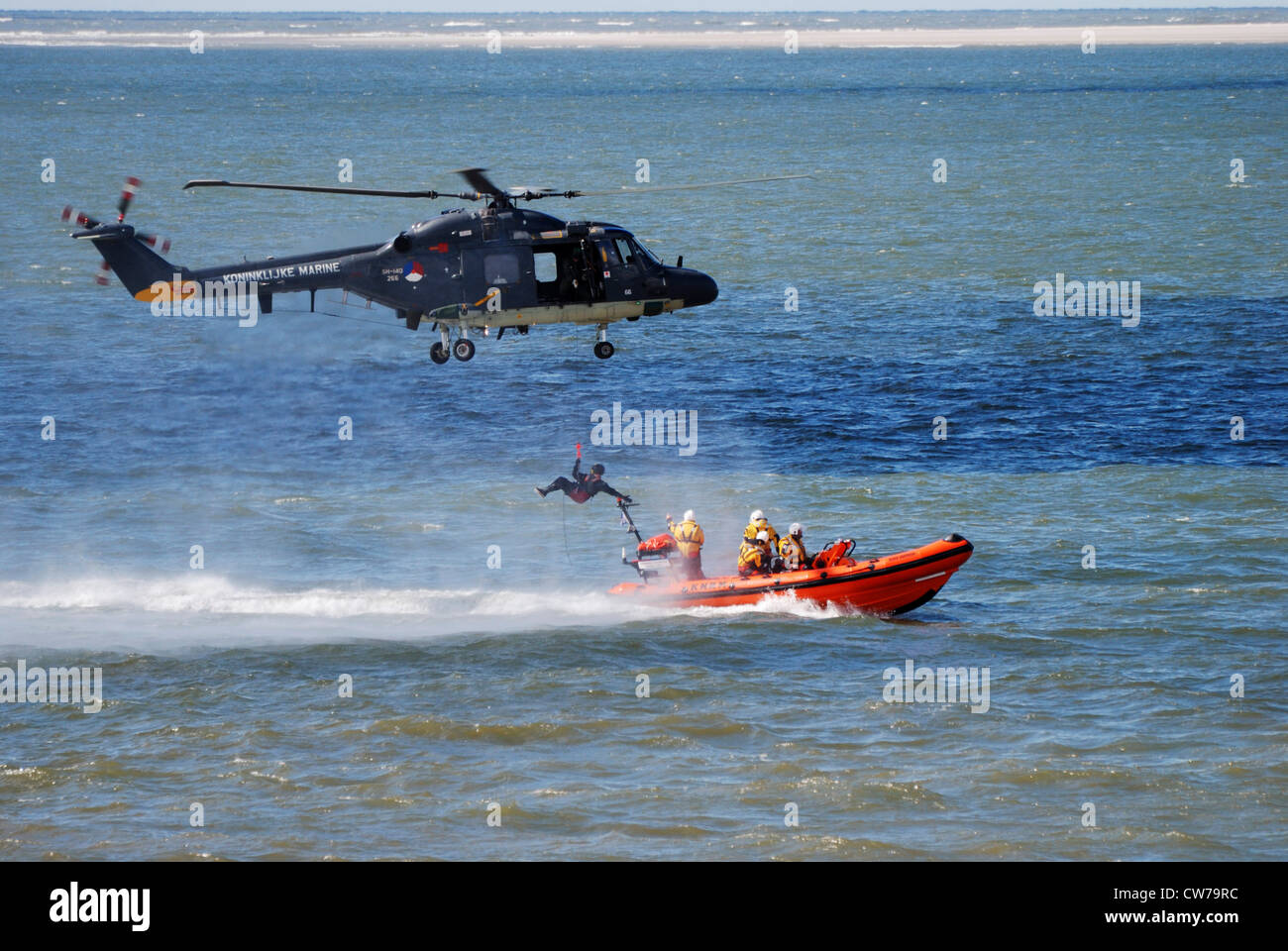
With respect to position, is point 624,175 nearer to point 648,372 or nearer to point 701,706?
point 648,372

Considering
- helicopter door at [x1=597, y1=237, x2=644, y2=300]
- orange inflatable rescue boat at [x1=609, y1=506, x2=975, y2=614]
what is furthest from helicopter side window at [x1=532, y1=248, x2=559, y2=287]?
orange inflatable rescue boat at [x1=609, y1=506, x2=975, y2=614]

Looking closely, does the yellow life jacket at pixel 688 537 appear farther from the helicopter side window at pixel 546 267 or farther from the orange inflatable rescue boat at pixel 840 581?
the helicopter side window at pixel 546 267

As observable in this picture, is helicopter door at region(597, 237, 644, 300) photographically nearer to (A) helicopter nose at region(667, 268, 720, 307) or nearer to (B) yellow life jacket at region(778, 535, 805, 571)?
(A) helicopter nose at region(667, 268, 720, 307)

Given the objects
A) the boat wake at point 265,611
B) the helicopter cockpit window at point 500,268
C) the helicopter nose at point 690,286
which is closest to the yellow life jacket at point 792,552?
the boat wake at point 265,611

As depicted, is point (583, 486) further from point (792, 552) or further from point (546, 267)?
point (792, 552)
